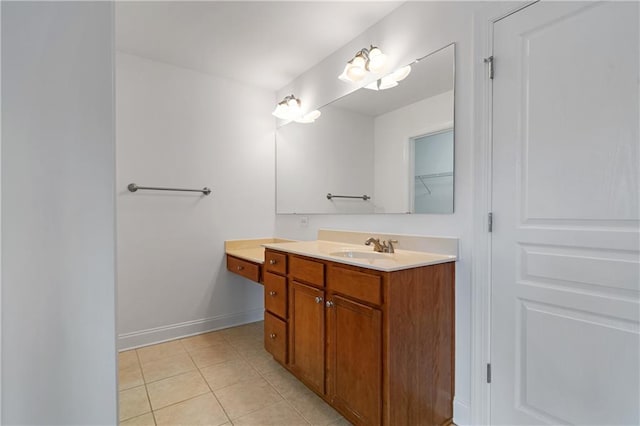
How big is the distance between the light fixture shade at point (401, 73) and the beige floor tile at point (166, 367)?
2414mm

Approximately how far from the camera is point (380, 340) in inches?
53.2

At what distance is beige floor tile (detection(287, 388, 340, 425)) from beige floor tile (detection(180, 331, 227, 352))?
1.06m

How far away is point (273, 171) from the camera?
127 inches

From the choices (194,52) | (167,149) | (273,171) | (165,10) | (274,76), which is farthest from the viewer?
(273,171)

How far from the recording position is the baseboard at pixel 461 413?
5.07 ft

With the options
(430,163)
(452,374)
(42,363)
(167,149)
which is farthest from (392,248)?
Answer: (167,149)

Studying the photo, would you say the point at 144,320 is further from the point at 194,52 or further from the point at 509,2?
the point at 509,2

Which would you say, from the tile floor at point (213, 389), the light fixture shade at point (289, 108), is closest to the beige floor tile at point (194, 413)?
the tile floor at point (213, 389)

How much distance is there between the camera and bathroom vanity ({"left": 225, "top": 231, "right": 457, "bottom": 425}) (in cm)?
135

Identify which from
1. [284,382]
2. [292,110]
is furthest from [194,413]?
[292,110]

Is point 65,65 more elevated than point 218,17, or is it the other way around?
point 218,17

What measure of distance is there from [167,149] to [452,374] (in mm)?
2650

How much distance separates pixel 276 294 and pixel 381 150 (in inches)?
48.6

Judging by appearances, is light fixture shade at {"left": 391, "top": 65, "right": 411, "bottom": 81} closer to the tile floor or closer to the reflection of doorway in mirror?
the reflection of doorway in mirror
